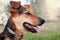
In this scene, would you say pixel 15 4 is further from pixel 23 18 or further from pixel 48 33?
pixel 48 33

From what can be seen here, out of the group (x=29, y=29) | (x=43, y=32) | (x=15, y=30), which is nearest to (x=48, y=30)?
(x=43, y=32)

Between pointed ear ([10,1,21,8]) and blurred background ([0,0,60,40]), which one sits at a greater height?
pointed ear ([10,1,21,8])

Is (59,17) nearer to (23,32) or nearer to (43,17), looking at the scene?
(43,17)

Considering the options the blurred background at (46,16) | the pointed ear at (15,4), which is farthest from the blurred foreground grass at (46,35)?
the pointed ear at (15,4)

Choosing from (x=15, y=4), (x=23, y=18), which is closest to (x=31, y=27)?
(x=23, y=18)

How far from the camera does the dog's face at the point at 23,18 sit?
1.52m

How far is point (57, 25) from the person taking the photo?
5.03ft

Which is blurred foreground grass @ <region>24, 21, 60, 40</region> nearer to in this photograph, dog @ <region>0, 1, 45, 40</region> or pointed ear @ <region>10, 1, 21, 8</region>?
dog @ <region>0, 1, 45, 40</region>

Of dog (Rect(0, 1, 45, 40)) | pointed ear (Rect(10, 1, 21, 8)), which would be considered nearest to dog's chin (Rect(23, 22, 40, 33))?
dog (Rect(0, 1, 45, 40))

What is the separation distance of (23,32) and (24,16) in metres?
0.13

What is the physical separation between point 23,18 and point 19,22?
0.05 m

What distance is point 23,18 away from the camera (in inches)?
60.2

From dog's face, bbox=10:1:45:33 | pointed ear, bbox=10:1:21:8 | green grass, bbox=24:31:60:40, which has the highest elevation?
pointed ear, bbox=10:1:21:8

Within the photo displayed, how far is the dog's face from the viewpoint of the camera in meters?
1.52
